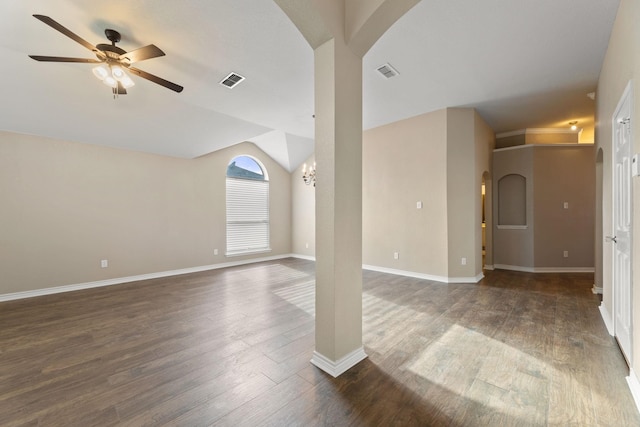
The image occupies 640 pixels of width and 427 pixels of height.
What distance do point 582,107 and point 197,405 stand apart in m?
6.85

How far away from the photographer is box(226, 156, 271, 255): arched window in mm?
6496

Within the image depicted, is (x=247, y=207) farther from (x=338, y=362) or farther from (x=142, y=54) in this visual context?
(x=338, y=362)

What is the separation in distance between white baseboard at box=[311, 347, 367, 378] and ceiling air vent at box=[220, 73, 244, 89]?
3.13 m

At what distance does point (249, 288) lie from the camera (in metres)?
4.35

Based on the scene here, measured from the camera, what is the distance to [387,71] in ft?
10.7

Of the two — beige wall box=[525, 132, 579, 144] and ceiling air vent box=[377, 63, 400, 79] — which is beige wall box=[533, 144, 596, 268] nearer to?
beige wall box=[525, 132, 579, 144]

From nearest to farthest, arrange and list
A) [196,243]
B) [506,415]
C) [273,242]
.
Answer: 1. [506,415]
2. [196,243]
3. [273,242]

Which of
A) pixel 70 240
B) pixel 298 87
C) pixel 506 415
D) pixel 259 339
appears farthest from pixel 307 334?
A: pixel 70 240

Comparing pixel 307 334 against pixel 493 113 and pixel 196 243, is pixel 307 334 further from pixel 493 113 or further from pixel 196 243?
pixel 493 113

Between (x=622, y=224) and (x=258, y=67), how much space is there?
3827mm

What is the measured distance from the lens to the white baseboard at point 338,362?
77.3 inches

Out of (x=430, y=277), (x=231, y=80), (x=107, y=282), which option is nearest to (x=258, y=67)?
(x=231, y=80)

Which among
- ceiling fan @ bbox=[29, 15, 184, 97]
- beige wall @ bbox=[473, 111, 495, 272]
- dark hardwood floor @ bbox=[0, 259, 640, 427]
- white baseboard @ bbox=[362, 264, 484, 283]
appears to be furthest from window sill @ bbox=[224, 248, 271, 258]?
beige wall @ bbox=[473, 111, 495, 272]

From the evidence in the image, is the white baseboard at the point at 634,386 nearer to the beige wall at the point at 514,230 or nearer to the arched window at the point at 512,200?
the beige wall at the point at 514,230
